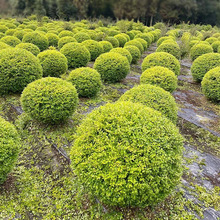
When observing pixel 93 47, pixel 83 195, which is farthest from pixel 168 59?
pixel 83 195

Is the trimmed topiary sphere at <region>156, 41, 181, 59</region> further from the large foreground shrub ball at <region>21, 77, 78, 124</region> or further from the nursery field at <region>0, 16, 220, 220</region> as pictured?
the large foreground shrub ball at <region>21, 77, 78, 124</region>

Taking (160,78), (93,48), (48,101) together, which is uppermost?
(48,101)

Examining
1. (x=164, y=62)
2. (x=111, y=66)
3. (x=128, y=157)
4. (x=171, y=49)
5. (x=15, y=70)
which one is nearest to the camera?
(x=128, y=157)

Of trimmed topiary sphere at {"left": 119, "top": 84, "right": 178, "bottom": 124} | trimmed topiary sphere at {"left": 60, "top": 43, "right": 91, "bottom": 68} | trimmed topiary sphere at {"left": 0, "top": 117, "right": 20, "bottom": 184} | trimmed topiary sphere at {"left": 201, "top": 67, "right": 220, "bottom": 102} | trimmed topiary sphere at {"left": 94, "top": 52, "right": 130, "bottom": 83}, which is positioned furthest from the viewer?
trimmed topiary sphere at {"left": 60, "top": 43, "right": 91, "bottom": 68}

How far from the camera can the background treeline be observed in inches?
1720

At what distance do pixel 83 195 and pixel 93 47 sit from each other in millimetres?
11357

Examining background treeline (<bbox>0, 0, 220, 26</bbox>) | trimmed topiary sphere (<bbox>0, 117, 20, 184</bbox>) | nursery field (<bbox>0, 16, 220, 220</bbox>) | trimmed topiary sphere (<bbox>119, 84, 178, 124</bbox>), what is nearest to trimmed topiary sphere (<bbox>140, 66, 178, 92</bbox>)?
nursery field (<bbox>0, 16, 220, 220</bbox>)

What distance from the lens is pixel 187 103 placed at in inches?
361

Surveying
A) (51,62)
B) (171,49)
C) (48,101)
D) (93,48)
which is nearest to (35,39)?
(93,48)

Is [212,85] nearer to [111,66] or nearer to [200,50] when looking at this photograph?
[111,66]

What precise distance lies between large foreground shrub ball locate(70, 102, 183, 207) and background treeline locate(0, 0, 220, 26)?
42818 millimetres

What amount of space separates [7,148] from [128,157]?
255cm

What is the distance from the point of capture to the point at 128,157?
3.38m

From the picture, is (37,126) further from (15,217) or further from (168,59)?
(168,59)
